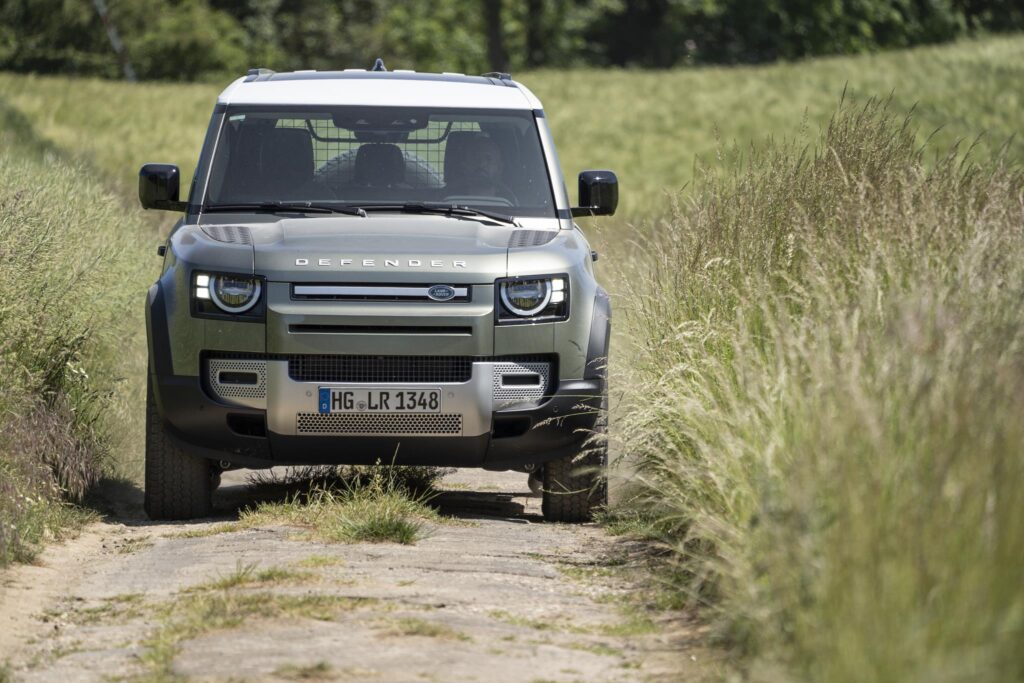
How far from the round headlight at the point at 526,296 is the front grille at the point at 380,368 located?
0.98 ft

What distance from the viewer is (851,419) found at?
4586mm

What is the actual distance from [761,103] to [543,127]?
3567cm

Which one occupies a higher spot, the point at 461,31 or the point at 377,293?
the point at 377,293

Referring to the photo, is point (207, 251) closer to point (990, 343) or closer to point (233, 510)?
point (233, 510)

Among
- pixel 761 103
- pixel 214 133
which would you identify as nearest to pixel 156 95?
pixel 761 103

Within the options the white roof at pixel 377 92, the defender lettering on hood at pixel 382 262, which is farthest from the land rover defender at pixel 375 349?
the white roof at pixel 377 92

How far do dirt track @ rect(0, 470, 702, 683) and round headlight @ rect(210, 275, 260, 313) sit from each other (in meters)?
0.97

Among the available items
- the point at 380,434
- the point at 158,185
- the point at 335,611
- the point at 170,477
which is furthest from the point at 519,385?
the point at 158,185

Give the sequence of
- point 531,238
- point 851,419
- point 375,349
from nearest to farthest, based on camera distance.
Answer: point 851,419 → point 375,349 → point 531,238

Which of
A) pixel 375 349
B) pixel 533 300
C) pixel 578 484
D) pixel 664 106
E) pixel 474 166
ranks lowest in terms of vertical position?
pixel 664 106

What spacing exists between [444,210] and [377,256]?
91cm

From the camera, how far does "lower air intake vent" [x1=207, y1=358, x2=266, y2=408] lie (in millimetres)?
7215

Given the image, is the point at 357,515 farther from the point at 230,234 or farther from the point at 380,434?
the point at 230,234

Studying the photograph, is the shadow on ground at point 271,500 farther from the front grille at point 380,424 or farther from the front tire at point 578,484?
the front grille at point 380,424
